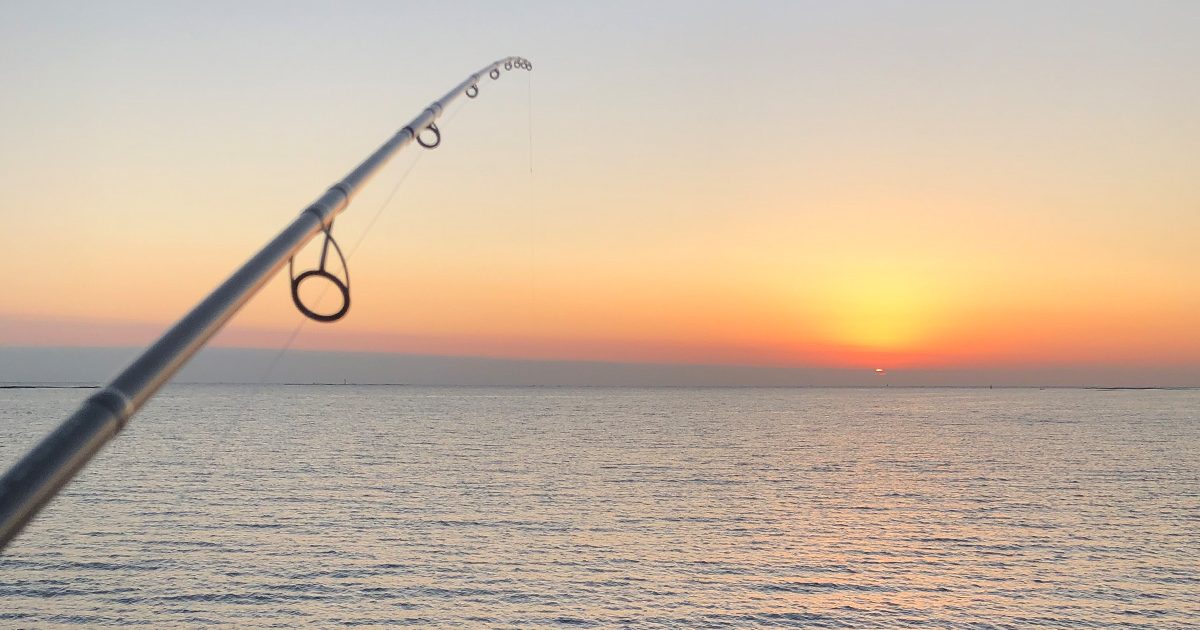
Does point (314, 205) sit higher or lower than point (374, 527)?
higher

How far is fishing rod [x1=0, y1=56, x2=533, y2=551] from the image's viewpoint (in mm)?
2766

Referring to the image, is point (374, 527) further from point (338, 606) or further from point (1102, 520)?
point (1102, 520)

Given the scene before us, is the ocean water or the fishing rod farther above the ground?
the fishing rod

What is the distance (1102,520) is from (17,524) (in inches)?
2252

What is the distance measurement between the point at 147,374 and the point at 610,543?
40395mm

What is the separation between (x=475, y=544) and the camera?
1665 inches

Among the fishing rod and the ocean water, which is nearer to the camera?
the fishing rod

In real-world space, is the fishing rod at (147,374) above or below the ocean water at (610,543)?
above

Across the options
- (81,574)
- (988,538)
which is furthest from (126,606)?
(988,538)

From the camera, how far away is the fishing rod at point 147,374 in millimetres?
2766

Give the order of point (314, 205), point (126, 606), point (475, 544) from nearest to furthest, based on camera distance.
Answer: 1. point (314, 205)
2. point (126, 606)
3. point (475, 544)

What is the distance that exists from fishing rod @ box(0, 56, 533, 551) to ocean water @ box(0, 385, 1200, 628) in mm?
26274

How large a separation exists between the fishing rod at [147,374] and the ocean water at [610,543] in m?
26.3

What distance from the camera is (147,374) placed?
3.29 meters
